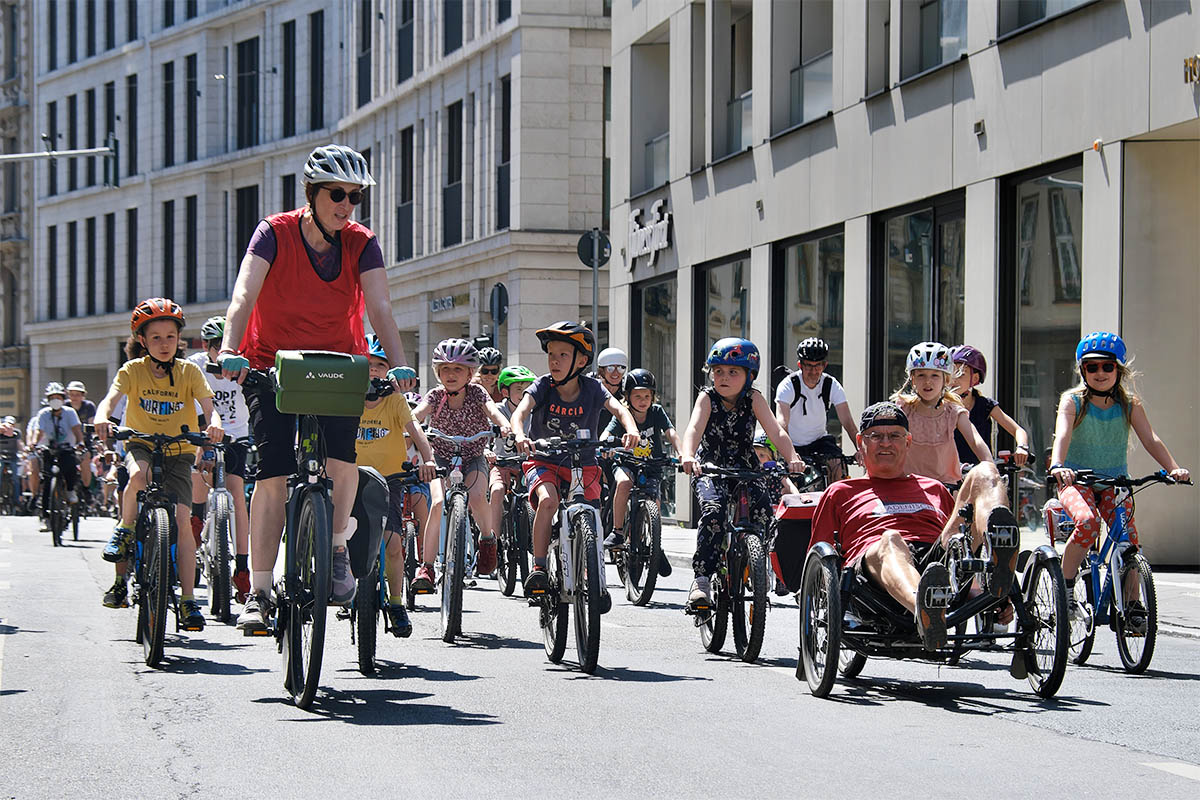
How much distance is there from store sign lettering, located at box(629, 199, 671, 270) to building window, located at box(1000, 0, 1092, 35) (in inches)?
384

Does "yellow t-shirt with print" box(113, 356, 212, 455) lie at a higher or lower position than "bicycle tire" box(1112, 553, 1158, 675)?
higher

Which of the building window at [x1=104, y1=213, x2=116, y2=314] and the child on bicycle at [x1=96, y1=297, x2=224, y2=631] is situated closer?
the child on bicycle at [x1=96, y1=297, x2=224, y2=631]

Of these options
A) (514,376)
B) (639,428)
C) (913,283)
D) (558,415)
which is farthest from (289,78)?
(558,415)

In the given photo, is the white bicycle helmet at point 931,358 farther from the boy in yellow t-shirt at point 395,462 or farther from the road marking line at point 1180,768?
the road marking line at point 1180,768

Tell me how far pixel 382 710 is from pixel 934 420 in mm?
4735

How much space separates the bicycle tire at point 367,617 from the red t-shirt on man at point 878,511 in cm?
203

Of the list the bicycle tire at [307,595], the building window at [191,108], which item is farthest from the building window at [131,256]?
the bicycle tire at [307,595]

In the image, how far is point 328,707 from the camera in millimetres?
7965

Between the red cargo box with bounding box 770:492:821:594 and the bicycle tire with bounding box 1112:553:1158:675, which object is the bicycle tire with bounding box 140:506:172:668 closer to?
the red cargo box with bounding box 770:492:821:594

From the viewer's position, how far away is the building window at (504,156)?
35250 millimetres

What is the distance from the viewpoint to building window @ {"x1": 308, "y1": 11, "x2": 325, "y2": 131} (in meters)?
50.6

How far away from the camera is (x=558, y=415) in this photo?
35.1ft

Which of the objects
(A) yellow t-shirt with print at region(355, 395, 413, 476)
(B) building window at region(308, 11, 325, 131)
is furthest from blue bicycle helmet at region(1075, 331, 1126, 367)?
(B) building window at region(308, 11, 325, 131)

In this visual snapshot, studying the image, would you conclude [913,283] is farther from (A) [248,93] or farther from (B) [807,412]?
(A) [248,93]
